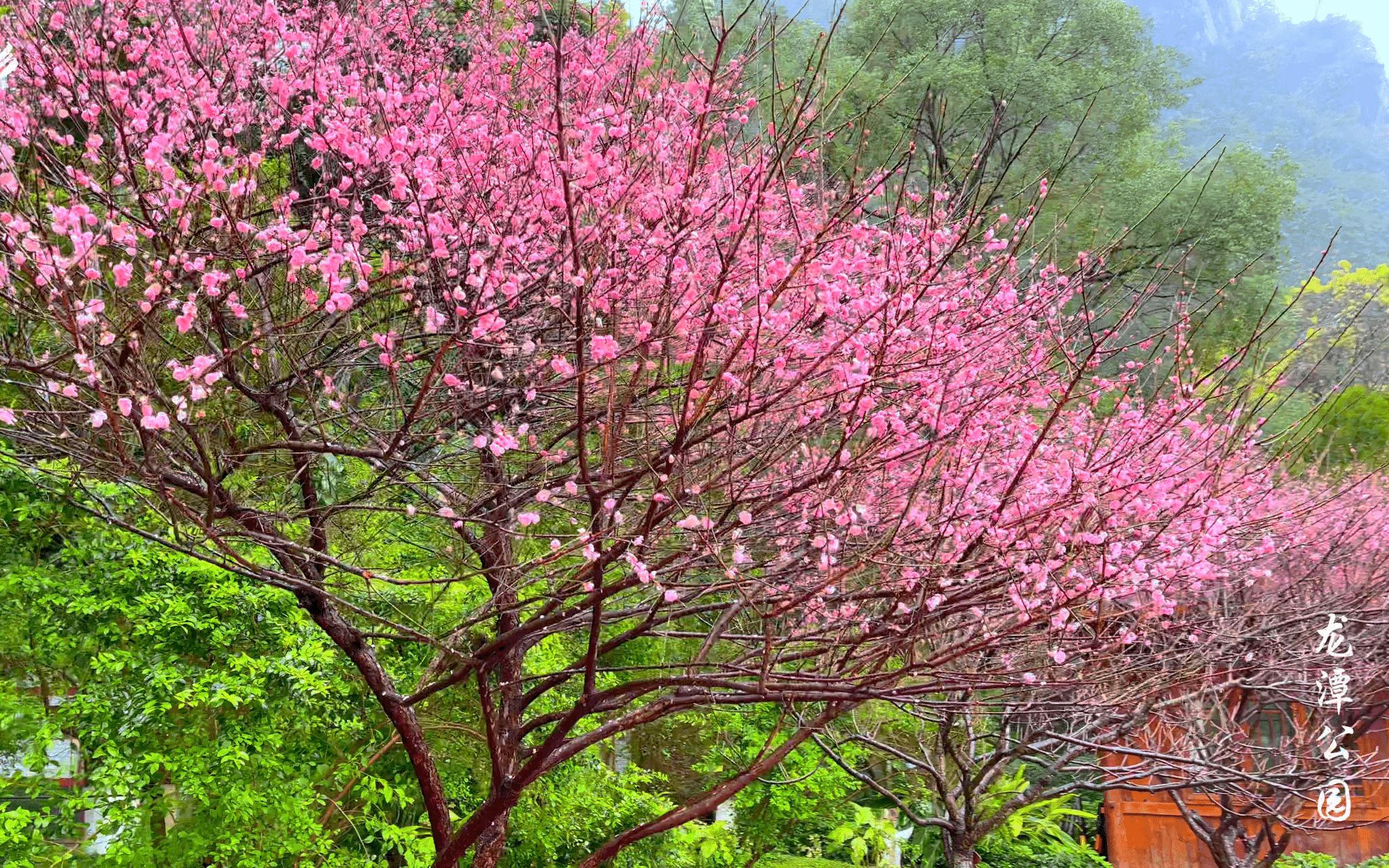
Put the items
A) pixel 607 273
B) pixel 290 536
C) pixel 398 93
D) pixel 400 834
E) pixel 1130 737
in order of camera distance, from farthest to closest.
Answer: pixel 1130 737, pixel 290 536, pixel 400 834, pixel 398 93, pixel 607 273

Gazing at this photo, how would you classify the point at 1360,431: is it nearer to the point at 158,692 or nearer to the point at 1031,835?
the point at 1031,835

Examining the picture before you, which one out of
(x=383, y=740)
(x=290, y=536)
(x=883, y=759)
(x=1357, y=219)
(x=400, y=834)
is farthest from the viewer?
(x=1357, y=219)

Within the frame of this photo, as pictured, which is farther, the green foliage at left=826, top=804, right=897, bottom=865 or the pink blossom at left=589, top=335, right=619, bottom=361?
the green foliage at left=826, top=804, right=897, bottom=865

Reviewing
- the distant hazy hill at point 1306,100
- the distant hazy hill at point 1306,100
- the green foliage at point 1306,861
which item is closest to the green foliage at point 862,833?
the green foliage at point 1306,861

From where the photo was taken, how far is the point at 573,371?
402 cm

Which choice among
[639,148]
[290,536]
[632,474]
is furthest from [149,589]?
[639,148]

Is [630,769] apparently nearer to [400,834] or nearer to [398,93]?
[400,834]

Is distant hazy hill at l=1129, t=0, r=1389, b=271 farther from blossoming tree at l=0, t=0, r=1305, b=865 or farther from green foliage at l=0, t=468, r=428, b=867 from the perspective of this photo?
green foliage at l=0, t=468, r=428, b=867

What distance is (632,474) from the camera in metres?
3.43

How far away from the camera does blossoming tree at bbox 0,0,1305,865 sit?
3.35 meters

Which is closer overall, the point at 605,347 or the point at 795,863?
the point at 605,347

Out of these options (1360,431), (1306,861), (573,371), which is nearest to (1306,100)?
(1360,431)

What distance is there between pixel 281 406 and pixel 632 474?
76.3 inches
